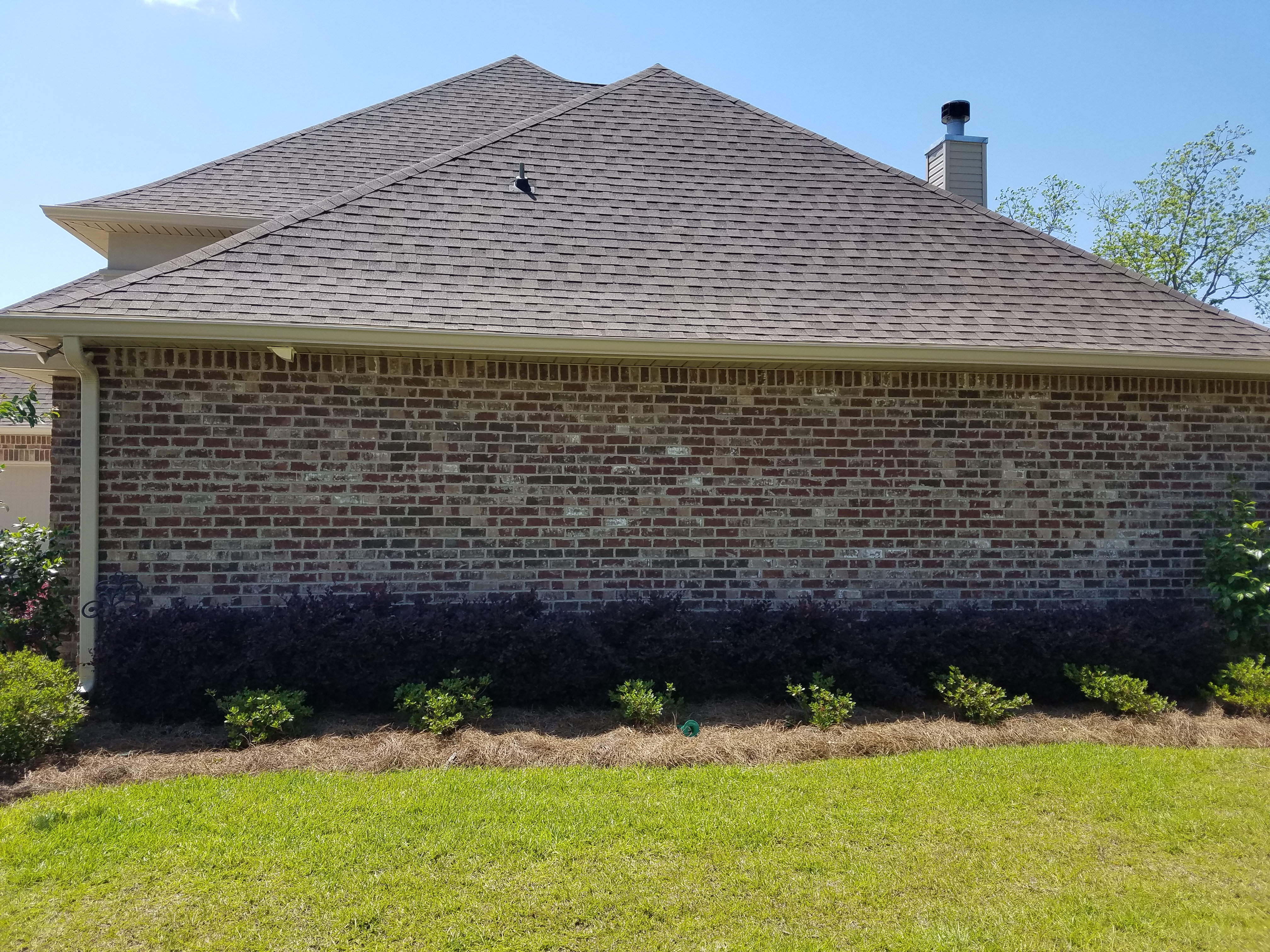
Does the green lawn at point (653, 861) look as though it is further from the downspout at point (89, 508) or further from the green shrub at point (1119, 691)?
the downspout at point (89, 508)

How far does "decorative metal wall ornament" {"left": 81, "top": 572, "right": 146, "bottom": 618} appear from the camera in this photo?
652 cm

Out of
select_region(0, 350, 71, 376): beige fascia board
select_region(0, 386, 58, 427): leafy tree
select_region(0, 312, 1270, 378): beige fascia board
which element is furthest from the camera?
select_region(0, 350, 71, 376): beige fascia board

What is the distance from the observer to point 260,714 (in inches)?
225

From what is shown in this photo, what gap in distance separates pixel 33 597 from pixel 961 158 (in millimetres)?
11503

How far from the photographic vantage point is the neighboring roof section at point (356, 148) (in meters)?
9.95

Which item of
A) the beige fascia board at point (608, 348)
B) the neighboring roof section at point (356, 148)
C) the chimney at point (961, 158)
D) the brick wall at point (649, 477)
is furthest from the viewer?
the chimney at point (961, 158)

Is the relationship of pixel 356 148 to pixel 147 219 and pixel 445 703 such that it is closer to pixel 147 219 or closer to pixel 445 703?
pixel 147 219

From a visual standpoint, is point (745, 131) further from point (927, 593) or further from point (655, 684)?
point (655, 684)

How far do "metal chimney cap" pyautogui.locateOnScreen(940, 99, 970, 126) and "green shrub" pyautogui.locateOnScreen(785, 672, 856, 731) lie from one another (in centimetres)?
851

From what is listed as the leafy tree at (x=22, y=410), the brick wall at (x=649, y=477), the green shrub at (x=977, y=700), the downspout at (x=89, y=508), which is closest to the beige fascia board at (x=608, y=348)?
the brick wall at (x=649, y=477)

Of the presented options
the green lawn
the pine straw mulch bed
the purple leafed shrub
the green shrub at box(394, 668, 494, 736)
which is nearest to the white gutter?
the purple leafed shrub

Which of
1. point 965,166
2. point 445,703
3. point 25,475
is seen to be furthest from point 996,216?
point 25,475

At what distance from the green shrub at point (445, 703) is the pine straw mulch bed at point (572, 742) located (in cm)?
9

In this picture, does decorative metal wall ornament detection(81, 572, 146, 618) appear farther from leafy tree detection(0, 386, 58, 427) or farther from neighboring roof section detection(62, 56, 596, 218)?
neighboring roof section detection(62, 56, 596, 218)
